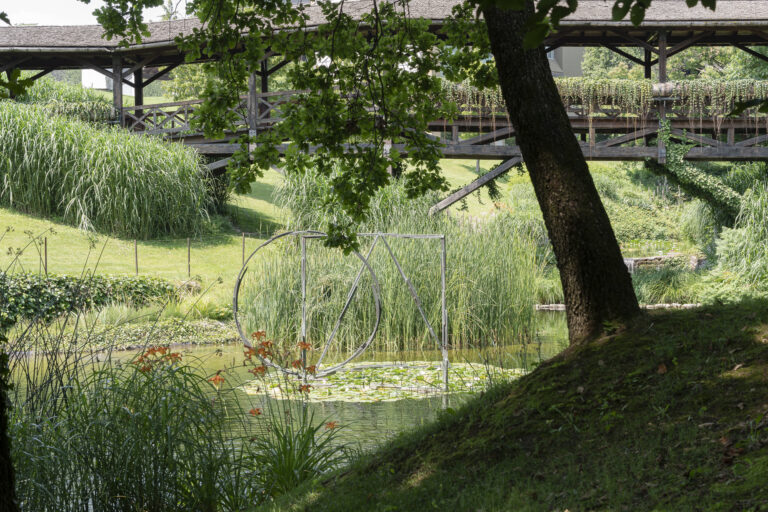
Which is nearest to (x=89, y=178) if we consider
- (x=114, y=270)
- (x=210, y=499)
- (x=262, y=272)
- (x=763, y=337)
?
(x=114, y=270)

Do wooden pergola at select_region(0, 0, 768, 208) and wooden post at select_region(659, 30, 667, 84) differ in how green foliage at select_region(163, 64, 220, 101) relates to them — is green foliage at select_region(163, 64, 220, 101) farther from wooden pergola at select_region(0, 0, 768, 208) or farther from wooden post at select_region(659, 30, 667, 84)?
wooden post at select_region(659, 30, 667, 84)

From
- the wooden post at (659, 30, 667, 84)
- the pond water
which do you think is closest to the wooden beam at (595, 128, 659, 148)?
the wooden post at (659, 30, 667, 84)

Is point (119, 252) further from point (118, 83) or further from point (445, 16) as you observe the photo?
point (445, 16)

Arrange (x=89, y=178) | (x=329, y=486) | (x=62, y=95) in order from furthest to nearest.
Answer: (x=62, y=95) → (x=89, y=178) → (x=329, y=486)

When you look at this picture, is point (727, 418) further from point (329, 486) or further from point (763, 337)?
point (329, 486)

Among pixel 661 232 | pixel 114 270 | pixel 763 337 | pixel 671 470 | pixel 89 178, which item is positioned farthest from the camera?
pixel 661 232

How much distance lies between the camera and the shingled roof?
586 inches

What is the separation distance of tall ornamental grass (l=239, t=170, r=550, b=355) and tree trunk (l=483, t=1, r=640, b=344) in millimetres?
5260

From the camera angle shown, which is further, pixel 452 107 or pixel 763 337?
pixel 452 107

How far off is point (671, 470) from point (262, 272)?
768 centimetres

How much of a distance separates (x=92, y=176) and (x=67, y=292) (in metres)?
5.35

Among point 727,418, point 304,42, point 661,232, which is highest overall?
point 304,42

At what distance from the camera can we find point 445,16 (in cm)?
1525

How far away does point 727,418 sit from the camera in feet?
9.53
